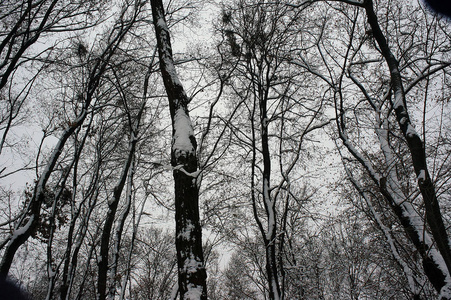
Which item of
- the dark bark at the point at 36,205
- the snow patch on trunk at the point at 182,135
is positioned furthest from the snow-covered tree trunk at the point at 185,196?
the dark bark at the point at 36,205

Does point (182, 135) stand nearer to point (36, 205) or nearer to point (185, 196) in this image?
point (185, 196)

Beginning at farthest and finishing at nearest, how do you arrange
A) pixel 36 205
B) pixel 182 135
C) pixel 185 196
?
pixel 36 205 → pixel 182 135 → pixel 185 196

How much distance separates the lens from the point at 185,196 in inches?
115

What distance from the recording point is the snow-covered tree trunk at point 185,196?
98.5 inches

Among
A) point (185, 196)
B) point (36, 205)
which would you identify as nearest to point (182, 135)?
point (185, 196)

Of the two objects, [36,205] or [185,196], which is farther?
[36,205]

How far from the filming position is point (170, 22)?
24.4 feet

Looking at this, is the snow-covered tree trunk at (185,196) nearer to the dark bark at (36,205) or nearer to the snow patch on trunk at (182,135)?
the snow patch on trunk at (182,135)

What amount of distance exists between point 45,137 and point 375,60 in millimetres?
10112

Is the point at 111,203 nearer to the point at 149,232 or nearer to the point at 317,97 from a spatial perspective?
the point at 317,97

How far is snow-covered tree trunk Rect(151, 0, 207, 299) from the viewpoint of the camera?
250 centimetres

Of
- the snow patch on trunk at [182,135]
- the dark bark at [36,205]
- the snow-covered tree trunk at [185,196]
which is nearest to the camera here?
the snow-covered tree trunk at [185,196]

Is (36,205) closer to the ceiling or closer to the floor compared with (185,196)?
closer to the ceiling

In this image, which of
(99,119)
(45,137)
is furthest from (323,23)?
(45,137)
